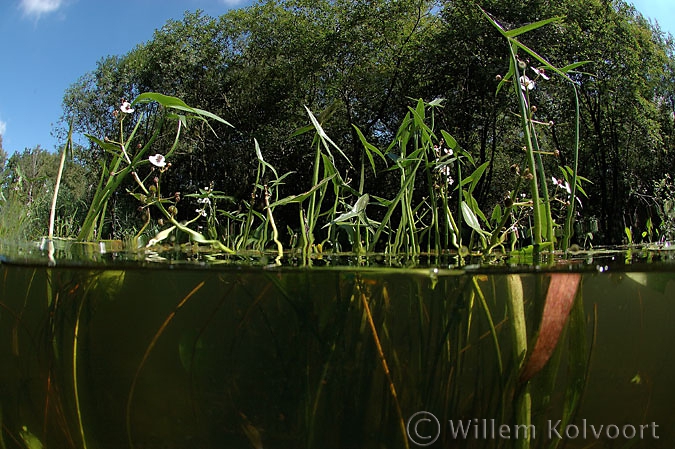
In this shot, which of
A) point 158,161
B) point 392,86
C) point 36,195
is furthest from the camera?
point 392,86

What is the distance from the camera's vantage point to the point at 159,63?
31.2ft

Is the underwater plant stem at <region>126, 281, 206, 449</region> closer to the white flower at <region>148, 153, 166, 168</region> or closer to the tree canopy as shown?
the white flower at <region>148, 153, 166, 168</region>

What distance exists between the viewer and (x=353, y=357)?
0.44 m

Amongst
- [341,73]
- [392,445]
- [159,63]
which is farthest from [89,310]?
[159,63]

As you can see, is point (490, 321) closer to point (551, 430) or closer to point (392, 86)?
point (551, 430)

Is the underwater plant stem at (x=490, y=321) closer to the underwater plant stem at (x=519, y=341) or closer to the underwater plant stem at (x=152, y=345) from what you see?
the underwater plant stem at (x=519, y=341)

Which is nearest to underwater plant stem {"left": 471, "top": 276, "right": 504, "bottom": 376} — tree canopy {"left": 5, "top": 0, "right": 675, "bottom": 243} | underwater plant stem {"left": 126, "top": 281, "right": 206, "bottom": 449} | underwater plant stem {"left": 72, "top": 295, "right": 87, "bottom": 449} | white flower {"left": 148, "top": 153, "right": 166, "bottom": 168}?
underwater plant stem {"left": 126, "top": 281, "right": 206, "bottom": 449}

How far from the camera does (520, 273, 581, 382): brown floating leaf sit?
450 millimetres

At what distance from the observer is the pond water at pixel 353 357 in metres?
0.44

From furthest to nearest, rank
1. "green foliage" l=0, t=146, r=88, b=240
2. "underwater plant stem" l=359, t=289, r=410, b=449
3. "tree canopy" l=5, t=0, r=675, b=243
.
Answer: "tree canopy" l=5, t=0, r=675, b=243
"green foliage" l=0, t=146, r=88, b=240
"underwater plant stem" l=359, t=289, r=410, b=449

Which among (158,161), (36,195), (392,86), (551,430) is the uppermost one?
(392,86)

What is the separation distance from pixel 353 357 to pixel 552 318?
18cm

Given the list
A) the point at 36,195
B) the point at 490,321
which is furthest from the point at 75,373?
the point at 36,195

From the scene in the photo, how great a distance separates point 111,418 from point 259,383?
165mm
